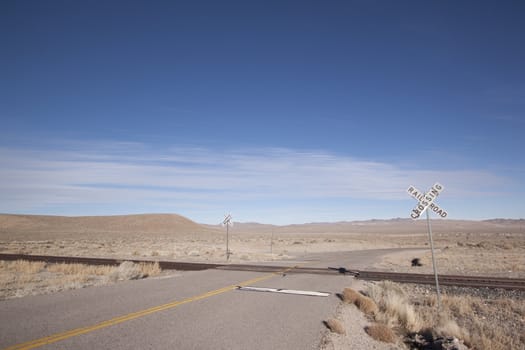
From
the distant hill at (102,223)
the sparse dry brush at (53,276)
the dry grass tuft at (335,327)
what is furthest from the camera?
the distant hill at (102,223)

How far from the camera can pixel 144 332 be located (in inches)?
289

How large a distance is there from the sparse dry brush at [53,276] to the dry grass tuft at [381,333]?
1060 cm

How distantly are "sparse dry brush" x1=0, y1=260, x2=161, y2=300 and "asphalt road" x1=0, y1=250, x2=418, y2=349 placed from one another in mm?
1746

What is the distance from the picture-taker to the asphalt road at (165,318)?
6.79 meters

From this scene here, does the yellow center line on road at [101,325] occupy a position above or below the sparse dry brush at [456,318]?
above

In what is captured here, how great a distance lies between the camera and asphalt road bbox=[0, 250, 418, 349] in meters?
6.79

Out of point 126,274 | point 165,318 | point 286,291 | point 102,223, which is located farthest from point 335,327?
point 102,223

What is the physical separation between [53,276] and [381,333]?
16.1 metres

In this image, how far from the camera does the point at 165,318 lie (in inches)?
334

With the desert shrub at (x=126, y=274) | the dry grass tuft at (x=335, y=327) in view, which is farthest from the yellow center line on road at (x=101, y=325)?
the desert shrub at (x=126, y=274)

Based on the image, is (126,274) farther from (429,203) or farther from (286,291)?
(429,203)

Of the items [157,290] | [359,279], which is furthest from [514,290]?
[157,290]

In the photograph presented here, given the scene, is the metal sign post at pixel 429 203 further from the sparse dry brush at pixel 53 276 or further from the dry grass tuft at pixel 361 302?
the sparse dry brush at pixel 53 276

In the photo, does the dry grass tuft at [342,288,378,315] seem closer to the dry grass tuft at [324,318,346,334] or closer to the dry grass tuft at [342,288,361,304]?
the dry grass tuft at [342,288,361,304]
